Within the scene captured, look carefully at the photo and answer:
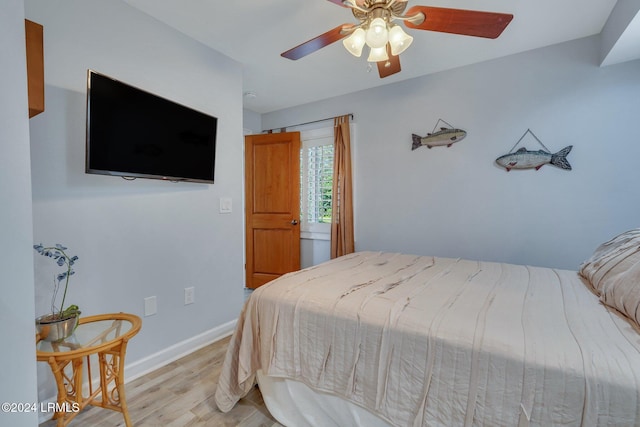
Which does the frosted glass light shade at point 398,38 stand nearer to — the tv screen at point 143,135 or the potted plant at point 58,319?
the tv screen at point 143,135

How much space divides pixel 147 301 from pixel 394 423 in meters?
1.78

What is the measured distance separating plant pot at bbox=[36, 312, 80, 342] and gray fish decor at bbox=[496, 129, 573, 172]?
10.6ft

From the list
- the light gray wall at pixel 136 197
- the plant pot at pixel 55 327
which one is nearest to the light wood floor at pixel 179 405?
the light gray wall at pixel 136 197

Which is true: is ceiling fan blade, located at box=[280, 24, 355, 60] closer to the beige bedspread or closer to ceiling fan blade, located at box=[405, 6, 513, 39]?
ceiling fan blade, located at box=[405, 6, 513, 39]

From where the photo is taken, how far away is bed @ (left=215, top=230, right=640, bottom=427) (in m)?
0.85

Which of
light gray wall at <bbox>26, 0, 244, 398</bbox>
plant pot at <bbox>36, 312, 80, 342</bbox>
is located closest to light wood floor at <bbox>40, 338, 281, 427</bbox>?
light gray wall at <bbox>26, 0, 244, 398</bbox>

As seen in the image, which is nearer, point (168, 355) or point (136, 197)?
point (136, 197)

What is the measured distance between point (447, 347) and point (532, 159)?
2.21 metres

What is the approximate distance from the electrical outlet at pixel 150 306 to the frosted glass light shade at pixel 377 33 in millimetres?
2199

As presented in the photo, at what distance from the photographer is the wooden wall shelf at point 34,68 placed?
1.18 meters

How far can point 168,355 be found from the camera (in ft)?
6.93

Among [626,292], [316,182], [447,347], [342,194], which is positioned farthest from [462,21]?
[316,182]

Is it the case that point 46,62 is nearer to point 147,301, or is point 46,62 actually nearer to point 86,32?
point 86,32

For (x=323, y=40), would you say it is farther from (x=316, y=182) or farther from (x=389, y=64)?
(x=316, y=182)
